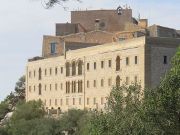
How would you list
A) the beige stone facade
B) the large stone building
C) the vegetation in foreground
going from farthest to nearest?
the large stone building, the beige stone facade, the vegetation in foreground

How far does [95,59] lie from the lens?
74.0 meters

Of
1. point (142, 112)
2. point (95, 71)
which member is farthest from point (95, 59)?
point (142, 112)

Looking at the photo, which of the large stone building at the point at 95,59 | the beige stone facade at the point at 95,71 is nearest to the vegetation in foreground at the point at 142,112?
the large stone building at the point at 95,59

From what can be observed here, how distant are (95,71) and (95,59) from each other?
1360 millimetres

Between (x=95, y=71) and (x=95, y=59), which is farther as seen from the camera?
(x=95, y=71)

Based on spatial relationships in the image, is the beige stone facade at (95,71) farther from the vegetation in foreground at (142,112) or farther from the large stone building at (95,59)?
the vegetation in foreground at (142,112)

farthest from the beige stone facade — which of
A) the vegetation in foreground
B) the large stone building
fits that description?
the vegetation in foreground

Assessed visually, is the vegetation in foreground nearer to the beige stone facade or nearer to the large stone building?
the large stone building

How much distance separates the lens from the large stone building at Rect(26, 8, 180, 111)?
66.4 m

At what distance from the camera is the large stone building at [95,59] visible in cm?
6638

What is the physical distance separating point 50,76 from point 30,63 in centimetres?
613

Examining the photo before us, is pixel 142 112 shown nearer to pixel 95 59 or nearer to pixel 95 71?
pixel 95 59

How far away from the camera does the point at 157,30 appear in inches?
3110

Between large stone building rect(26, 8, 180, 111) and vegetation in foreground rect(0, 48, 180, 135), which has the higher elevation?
large stone building rect(26, 8, 180, 111)
